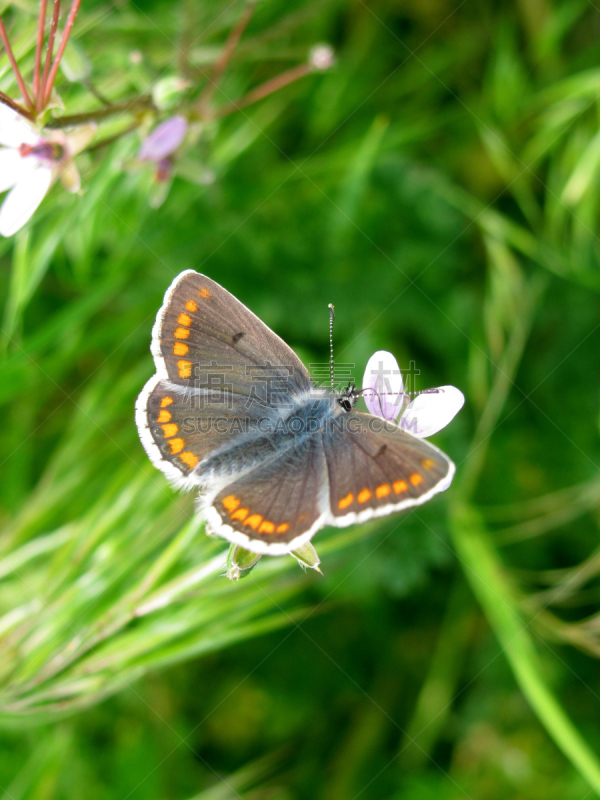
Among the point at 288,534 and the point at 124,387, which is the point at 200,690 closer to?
the point at 124,387

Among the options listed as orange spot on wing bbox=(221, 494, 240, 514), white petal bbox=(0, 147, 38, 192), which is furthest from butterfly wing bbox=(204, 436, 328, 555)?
white petal bbox=(0, 147, 38, 192)

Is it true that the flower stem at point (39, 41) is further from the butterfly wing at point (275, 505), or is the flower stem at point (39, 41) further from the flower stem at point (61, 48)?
the butterfly wing at point (275, 505)

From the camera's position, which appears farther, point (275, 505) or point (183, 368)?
point (183, 368)

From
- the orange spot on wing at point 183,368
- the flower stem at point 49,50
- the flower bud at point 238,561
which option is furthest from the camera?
the orange spot on wing at point 183,368

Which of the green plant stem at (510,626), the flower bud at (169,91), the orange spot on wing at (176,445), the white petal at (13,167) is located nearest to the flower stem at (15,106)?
the white petal at (13,167)

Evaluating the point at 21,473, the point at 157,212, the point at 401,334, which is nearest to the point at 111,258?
the point at 157,212

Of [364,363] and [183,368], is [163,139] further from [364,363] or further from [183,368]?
[364,363]

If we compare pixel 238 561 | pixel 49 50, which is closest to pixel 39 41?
pixel 49 50
